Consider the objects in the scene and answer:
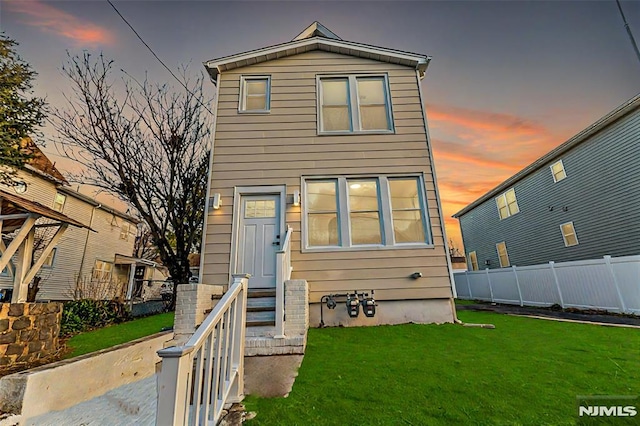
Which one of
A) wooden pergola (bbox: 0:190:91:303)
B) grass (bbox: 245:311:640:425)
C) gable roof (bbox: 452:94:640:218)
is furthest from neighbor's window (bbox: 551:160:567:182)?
wooden pergola (bbox: 0:190:91:303)

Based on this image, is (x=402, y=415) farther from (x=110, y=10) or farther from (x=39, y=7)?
(x=39, y=7)

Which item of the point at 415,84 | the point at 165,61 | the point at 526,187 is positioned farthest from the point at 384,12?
the point at 526,187

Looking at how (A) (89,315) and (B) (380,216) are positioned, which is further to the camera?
(A) (89,315)

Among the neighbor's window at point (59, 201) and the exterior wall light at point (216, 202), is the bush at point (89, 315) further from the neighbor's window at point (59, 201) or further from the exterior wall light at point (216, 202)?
the neighbor's window at point (59, 201)

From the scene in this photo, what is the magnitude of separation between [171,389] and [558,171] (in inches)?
614

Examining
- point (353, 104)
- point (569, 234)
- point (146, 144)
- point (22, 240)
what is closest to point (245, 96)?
point (353, 104)

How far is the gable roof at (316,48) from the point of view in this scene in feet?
23.0

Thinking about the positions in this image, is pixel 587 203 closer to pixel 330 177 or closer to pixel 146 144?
pixel 330 177

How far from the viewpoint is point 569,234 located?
37.7 feet

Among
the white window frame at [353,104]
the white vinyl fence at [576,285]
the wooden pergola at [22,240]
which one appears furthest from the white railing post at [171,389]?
the white vinyl fence at [576,285]

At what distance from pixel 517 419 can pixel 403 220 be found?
14.2ft

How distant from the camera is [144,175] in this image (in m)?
8.17

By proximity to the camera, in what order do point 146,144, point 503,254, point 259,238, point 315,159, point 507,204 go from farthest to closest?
point 503,254, point 507,204, point 146,144, point 315,159, point 259,238

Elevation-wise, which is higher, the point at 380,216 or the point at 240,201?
the point at 240,201
